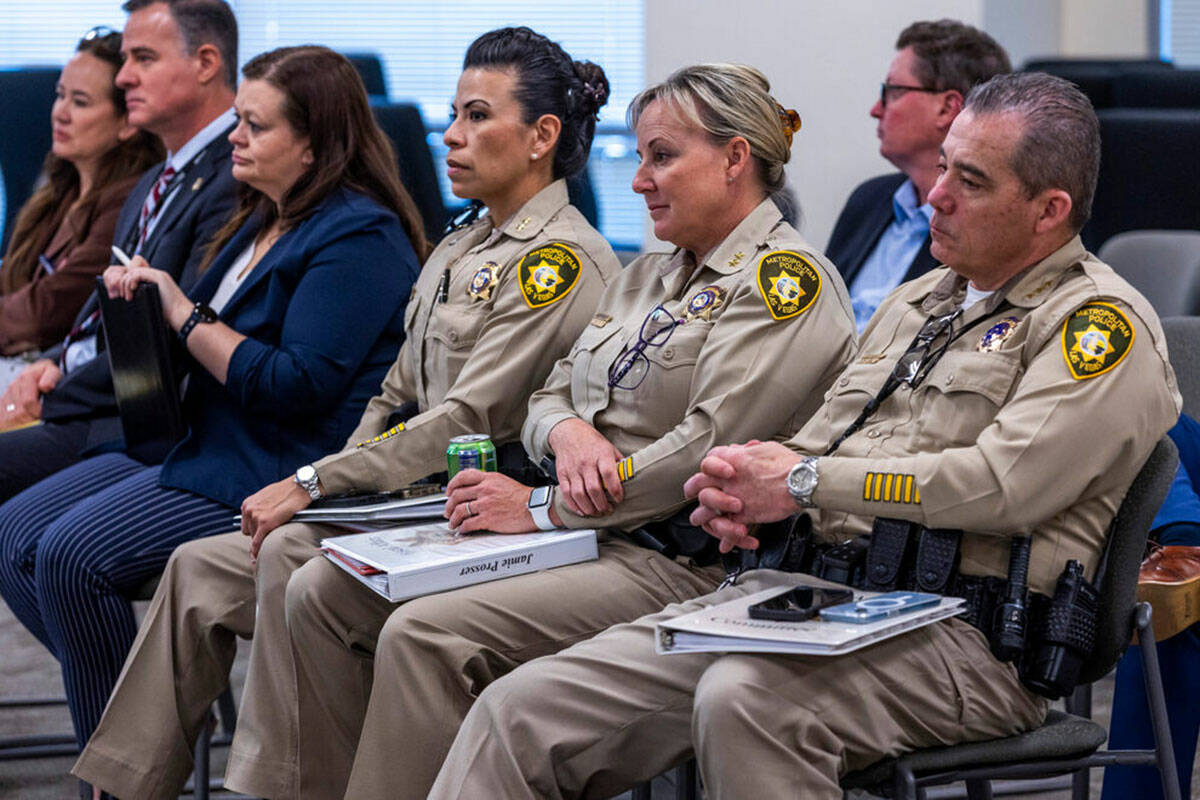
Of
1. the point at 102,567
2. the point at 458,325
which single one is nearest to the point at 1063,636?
the point at 458,325

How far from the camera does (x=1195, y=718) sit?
1.97 m

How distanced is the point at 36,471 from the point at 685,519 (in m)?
1.61

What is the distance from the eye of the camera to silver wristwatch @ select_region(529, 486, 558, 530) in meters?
2.08

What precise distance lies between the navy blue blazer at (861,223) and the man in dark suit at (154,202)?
132 centimetres

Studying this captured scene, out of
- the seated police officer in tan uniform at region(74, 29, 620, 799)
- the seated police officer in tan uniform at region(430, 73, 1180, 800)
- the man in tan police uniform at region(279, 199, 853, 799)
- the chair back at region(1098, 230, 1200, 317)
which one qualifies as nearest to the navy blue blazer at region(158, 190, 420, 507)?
the seated police officer in tan uniform at region(74, 29, 620, 799)

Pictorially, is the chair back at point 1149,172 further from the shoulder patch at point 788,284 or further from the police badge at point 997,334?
the police badge at point 997,334

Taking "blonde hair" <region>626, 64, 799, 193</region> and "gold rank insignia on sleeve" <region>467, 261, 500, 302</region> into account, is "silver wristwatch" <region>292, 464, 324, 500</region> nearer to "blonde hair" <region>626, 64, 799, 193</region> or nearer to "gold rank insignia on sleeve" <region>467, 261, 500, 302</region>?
"gold rank insignia on sleeve" <region>467, 261, 500, 302</region>

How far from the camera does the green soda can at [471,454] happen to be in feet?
7.16

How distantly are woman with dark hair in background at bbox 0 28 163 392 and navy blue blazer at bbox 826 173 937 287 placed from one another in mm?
1613

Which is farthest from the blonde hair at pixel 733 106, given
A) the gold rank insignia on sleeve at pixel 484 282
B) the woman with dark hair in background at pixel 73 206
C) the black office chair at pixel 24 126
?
the black office chair at pixel 24 126

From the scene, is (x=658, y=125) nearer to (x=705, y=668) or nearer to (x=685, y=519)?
(x=685, y=519)

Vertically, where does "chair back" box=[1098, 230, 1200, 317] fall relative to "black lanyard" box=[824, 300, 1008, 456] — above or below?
below

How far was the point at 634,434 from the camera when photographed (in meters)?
2.10

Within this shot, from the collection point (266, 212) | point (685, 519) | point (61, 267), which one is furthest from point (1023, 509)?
point (61, 267)
